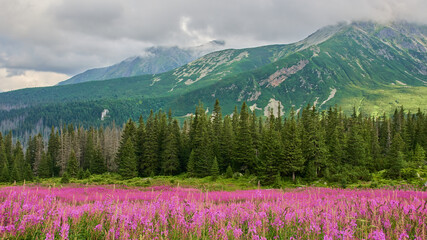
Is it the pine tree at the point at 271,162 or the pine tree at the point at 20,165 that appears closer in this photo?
the pine tree at the point at 271,162

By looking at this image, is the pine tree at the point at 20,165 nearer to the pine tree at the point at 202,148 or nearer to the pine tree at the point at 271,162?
the pine tree at the point at 202,148

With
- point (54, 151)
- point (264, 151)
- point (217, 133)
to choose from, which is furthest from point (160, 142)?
point (54, 151)

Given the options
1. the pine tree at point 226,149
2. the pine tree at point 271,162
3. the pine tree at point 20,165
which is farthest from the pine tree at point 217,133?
the pine tree at point 20,165

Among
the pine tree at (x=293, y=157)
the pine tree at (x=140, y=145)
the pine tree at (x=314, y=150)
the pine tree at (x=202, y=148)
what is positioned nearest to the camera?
the pine tree at (x=293, y=157)

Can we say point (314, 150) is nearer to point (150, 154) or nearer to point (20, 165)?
point (150, 154)

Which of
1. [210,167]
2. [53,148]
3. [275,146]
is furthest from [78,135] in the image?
[275,146]

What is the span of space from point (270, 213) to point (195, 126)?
59.0m

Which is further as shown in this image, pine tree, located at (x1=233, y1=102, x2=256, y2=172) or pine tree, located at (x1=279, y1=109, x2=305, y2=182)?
pine tree, located at (x1=233, y1=102, x2=256, y2=172)

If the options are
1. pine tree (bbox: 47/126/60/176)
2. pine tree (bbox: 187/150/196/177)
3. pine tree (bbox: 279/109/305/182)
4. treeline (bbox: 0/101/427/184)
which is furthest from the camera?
pine tree (bbox: 47/126/60/176)

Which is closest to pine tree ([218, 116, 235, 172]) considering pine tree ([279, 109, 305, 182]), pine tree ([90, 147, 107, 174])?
pine tree ([279, 109, 305, 182])

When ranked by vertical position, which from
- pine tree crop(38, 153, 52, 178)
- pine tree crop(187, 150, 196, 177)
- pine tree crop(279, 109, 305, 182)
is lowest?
pine tree crop(38, 153, 52, 178)

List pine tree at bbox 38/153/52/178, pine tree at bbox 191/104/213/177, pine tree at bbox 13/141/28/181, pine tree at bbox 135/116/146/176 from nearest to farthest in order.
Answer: pine tree at bbox 191/104/213/177 < pine tree at bbox 13/141/28/181 < pine tree at bbox 135/116/146/176 < pine tree at bbox 38/153/52/178

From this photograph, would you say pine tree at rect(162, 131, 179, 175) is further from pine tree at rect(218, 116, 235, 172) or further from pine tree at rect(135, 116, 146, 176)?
pine tree at rect(218, 116, 235, 172)

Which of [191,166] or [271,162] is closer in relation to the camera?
[271,162]
